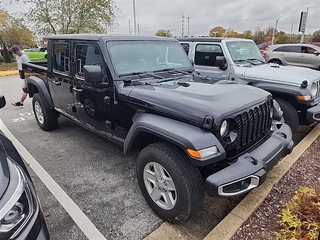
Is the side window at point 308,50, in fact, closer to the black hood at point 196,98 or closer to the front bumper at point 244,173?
the black hood at point 196,98

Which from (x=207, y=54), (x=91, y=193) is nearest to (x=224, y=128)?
(x=91, y=193)

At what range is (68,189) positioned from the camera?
3182mm

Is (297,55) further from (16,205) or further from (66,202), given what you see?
(16,205)

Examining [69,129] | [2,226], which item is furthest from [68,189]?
[69,129]

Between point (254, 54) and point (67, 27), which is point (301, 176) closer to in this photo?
point (254, 54)

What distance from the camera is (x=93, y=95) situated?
11.2 ft

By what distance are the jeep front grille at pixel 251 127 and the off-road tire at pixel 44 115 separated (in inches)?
146

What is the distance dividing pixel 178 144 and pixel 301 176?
6.71 ft

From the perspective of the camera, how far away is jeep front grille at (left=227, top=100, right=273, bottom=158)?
7.99 ft

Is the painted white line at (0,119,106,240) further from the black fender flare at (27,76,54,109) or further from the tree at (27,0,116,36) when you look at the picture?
the tree at (27,0,116,36)

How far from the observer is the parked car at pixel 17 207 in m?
1.42

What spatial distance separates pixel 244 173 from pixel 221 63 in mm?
3552

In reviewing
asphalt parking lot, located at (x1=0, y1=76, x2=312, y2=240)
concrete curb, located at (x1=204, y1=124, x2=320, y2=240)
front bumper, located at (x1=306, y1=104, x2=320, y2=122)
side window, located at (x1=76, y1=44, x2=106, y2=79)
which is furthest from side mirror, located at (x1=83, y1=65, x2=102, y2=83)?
front bumper, located at (x1=306, y1=104, x2=320, y2=122)

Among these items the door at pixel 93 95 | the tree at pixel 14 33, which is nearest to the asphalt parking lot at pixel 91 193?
the door at pixel 93 95
